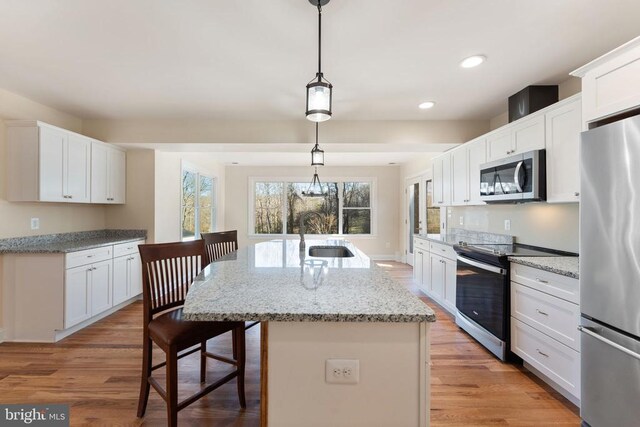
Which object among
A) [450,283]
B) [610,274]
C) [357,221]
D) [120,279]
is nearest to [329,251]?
[450,283]

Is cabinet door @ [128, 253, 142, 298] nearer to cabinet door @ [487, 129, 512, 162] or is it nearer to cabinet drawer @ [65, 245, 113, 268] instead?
cabinet drawer @ [65, 245, 113, 268]

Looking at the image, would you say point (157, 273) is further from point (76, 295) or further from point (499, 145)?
point (499, 145)

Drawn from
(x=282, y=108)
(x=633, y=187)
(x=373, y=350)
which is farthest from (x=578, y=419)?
(x=282, y=108)

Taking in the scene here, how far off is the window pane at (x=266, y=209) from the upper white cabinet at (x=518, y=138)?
17.4 ft

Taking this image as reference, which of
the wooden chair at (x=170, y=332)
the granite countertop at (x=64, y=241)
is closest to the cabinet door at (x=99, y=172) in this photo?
the granite countertop at (x=64, y=241)

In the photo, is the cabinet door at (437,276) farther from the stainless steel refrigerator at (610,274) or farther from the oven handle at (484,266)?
the stainless steel refrigerator at (610,274)

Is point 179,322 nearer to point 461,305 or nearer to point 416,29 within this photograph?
point 416,29

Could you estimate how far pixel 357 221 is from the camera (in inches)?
295

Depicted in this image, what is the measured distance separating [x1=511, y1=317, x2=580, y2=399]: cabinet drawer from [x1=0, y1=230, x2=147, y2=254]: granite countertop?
425 centimetres

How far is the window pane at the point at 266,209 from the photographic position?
746 centimetres

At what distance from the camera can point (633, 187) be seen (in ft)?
4.62

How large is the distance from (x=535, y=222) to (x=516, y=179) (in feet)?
2.17

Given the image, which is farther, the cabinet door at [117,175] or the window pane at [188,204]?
the window pane at [188,204]

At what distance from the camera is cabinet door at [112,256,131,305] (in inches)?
139
